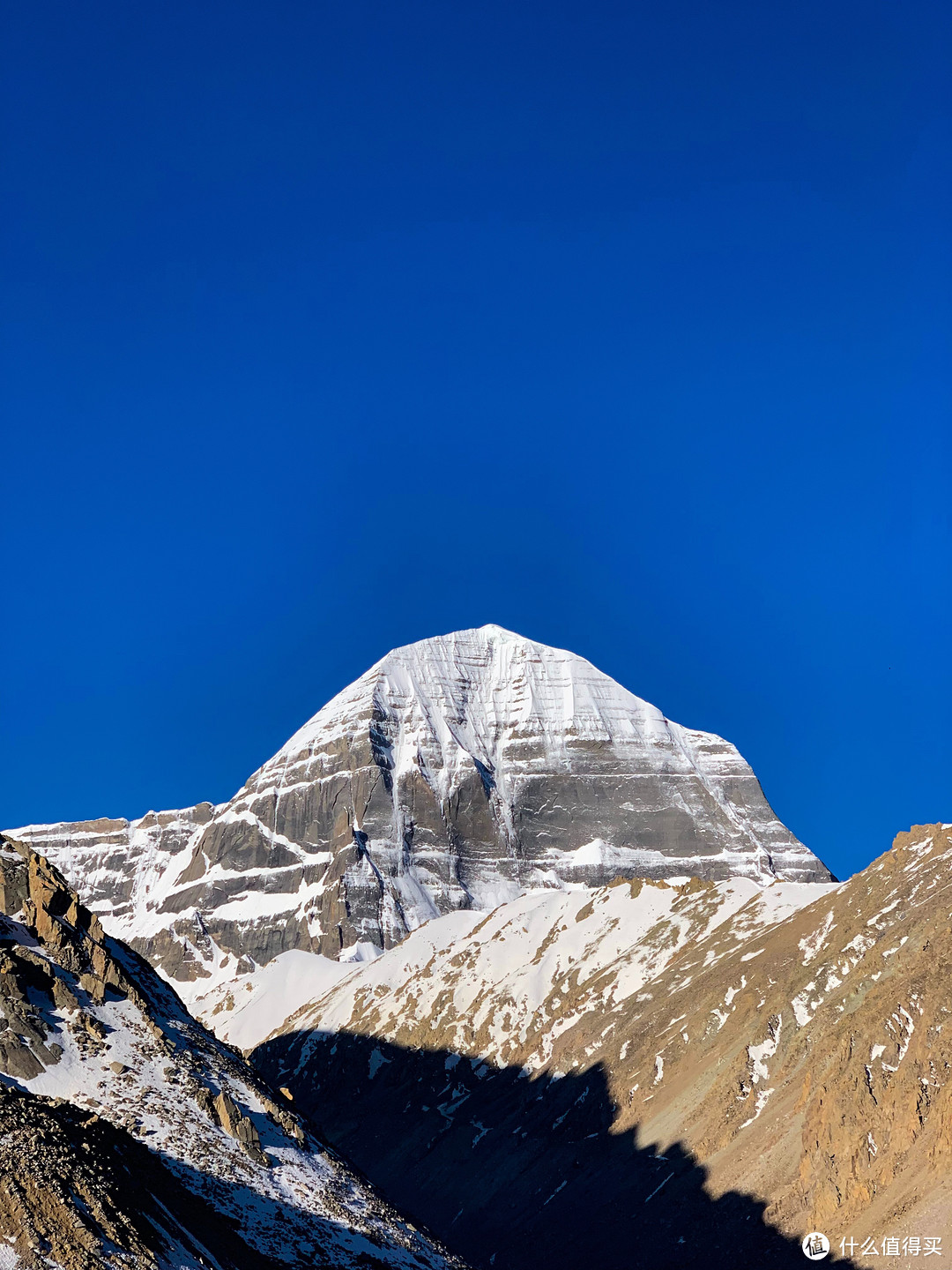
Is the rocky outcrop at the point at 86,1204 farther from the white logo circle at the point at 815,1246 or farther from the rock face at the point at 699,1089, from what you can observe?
the rock face at the point at 699,1089

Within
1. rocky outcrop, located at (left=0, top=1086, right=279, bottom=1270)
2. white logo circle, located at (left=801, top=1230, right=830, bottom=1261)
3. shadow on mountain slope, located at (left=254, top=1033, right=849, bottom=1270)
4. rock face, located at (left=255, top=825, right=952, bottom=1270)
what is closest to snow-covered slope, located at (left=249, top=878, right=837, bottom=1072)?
rock face, located at (left=255, top=825, right=952, bottom=1270)

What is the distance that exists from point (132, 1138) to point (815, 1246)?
46606 millimetres

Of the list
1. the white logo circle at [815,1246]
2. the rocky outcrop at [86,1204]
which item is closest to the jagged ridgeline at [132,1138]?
the rocky outcrop at [86,1204]

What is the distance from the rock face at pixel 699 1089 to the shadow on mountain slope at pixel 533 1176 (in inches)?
11.0

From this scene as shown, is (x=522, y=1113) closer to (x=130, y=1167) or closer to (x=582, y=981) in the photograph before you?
(x=582, y=981)

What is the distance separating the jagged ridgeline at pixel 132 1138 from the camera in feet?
176

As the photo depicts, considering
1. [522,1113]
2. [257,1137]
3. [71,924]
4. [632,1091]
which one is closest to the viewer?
[257,1137]

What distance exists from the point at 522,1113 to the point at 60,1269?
11934 cm

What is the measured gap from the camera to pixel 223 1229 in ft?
218

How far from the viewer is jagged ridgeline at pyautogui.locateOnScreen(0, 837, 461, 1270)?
53.7m

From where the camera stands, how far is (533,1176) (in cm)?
14650

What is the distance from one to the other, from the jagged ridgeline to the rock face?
105ft

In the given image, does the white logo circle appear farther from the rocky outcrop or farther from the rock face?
the rocky outcrop

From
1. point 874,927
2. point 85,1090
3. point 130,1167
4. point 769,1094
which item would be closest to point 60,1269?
point 130,1167
